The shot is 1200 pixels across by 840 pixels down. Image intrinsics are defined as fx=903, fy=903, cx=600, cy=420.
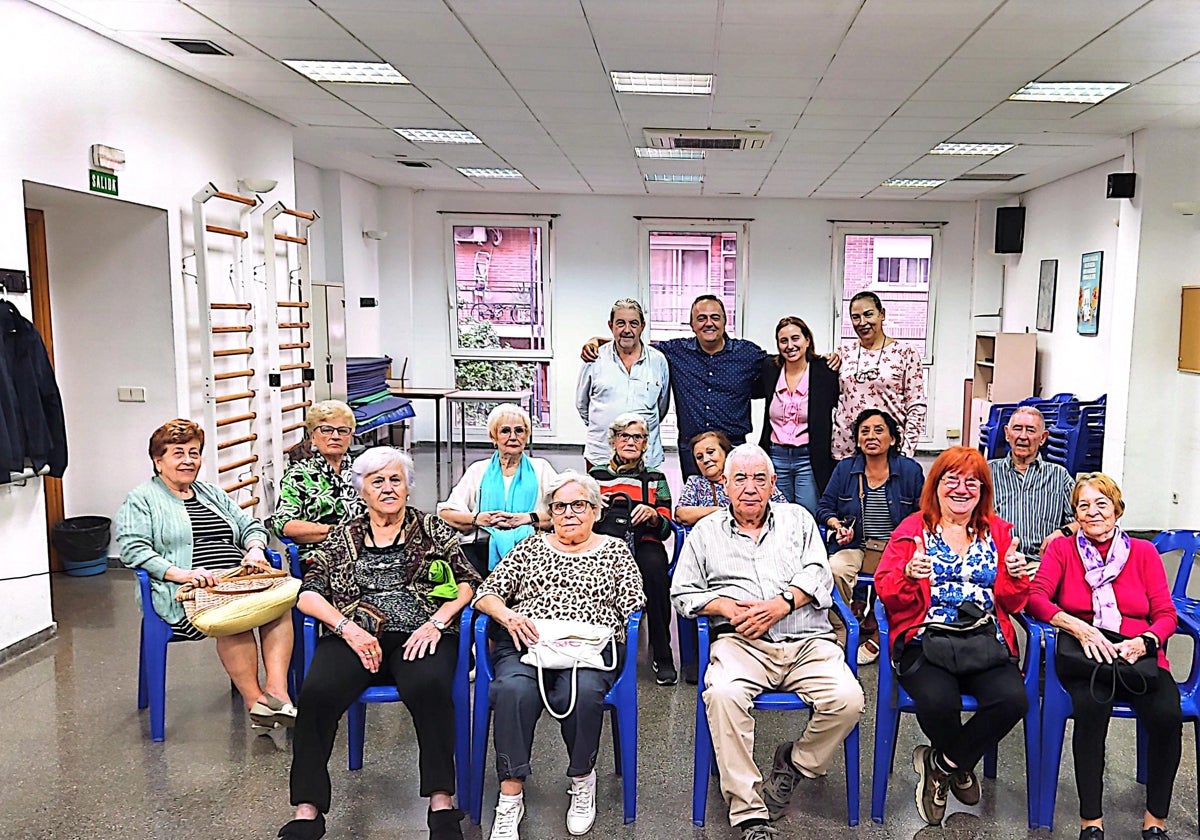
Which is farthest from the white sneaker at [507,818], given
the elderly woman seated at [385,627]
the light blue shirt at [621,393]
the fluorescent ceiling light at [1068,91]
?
the fluorescent ceiling light at [1068,91]

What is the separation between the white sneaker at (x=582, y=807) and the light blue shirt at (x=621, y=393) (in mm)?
1873

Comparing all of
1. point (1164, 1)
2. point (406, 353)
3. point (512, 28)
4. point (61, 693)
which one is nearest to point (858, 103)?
point (1164, 1)

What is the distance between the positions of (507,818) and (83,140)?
383cm

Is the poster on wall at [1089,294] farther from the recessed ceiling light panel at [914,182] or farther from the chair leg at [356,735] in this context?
the chair leg at [356,735]

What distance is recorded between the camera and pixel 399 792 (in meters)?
2.90

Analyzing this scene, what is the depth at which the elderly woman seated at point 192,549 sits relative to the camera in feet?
10.3

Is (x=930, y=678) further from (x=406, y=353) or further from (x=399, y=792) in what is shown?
(x=406, y=353)

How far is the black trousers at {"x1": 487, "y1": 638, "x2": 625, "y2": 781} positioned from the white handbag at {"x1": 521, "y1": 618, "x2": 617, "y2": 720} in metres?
0.02

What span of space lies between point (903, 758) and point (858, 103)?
Result: 12.7 feet

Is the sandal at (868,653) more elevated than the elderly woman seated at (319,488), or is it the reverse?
the elderly woman seated at (319,488)

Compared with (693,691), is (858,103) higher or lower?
higher

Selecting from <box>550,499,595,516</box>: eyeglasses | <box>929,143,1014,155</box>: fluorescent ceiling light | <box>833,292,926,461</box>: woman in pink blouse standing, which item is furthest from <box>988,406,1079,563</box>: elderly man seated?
<box>929,143,1014,155</box>: fluorescent ceiling light

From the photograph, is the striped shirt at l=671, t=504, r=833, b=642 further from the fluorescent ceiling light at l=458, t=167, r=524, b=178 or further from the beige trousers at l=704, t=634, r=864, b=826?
the fluorescent ceiling light at l=458, t=167, r=524, b=178

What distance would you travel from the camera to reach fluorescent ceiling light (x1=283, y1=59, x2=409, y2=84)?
4.88 metres
